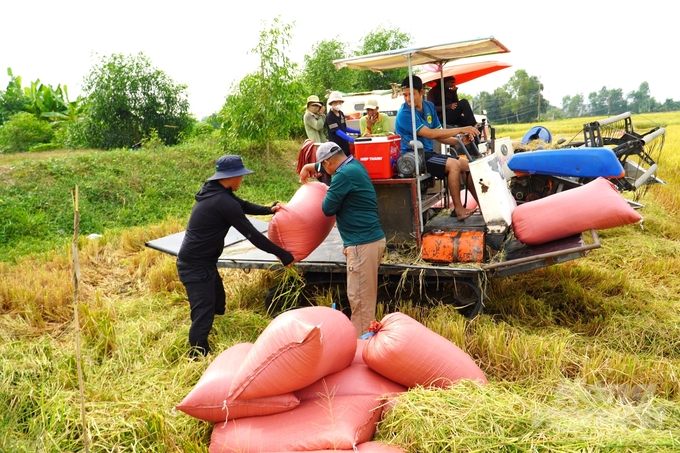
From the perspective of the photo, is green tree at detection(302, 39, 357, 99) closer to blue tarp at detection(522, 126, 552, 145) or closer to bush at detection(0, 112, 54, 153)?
bush at detection(0, 112, 54, 153)

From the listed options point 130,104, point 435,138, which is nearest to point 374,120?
point 435,138

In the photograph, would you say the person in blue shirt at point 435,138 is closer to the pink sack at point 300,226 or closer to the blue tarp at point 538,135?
the pink sack at point 300,226

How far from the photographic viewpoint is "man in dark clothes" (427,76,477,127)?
289 inches

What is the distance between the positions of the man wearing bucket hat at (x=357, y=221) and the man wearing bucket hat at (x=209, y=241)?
565mm

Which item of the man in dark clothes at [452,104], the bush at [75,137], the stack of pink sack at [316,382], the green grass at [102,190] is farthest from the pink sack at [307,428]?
the bush at [75,137]

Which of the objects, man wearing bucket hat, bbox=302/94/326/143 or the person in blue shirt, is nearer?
the person in blue shirt

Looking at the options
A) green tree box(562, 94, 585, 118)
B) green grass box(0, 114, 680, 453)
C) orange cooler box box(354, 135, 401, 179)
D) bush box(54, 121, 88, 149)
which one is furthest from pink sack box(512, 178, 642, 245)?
green tree box(562, 94, 585, 118)

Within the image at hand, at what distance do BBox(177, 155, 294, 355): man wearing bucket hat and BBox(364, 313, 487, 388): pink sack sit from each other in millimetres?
1553

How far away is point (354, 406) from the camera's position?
123 inches

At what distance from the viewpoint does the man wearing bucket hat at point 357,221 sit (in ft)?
15.1

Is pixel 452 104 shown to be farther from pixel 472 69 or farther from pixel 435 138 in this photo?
pixel 435 138

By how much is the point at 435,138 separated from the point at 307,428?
3.22 metres

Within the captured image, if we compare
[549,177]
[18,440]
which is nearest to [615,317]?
[549,177]

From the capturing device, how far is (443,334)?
4.35 m
